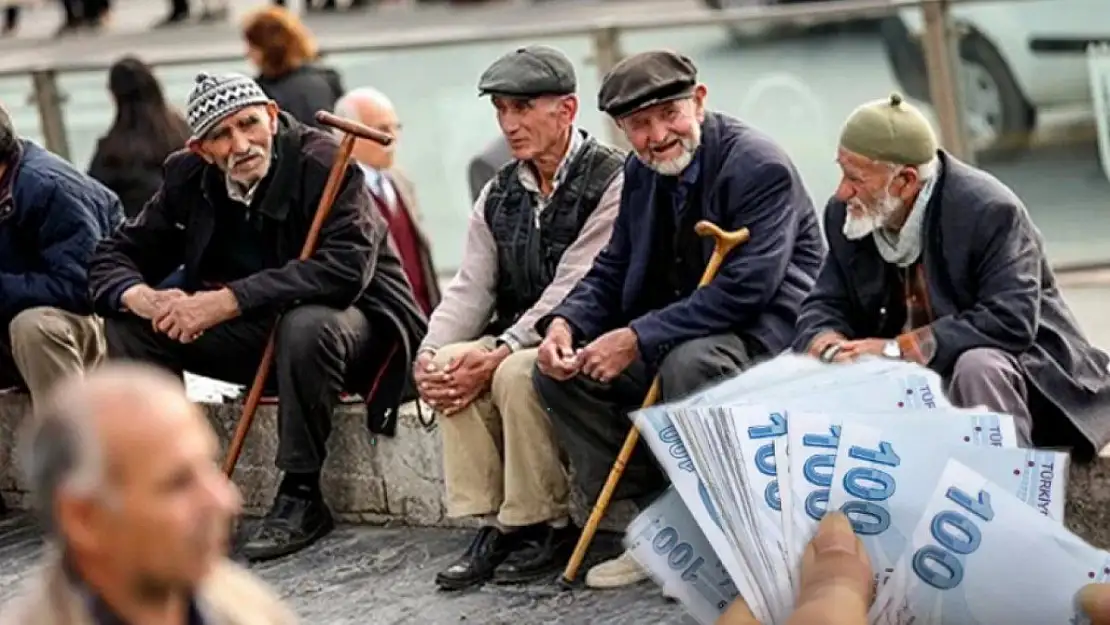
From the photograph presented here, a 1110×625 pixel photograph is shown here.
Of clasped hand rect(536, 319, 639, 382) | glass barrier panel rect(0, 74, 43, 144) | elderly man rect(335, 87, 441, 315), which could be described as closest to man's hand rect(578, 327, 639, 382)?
clasped hand rect(536, 319, 639, 382)

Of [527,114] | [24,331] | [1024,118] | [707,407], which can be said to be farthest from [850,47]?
[707,407]

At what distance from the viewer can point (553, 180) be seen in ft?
18.4

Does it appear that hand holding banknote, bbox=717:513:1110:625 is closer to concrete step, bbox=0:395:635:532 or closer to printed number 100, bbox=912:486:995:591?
printed number 100, bbox=912:486:995:591

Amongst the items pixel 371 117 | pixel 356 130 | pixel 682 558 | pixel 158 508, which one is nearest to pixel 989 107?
pixel 371 117

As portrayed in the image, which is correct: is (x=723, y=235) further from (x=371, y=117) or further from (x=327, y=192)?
(x=371, y=117)

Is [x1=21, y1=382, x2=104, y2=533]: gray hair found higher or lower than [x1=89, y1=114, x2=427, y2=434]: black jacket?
higher

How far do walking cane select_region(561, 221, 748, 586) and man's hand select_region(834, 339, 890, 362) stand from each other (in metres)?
0.47

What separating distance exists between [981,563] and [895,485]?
228 mm

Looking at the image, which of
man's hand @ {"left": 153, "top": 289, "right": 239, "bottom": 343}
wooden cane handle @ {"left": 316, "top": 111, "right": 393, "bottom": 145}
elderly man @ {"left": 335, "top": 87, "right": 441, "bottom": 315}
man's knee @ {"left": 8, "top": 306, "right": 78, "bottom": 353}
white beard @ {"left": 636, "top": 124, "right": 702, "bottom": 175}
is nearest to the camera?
white beard @ {"left": 636, "top": 124, "right": 702, "bottom": 175}

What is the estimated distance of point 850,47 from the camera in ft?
26.9

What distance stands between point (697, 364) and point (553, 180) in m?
0.78

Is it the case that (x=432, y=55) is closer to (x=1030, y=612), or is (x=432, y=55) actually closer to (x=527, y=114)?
(x=527, y=114)

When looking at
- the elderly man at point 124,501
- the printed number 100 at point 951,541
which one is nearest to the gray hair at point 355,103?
the printed number 100 at point 951,541

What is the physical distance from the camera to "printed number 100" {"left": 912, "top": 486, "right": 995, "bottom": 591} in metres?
4.23
